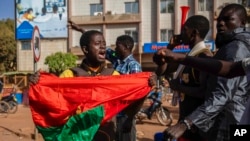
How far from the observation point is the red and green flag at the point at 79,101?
3219mm

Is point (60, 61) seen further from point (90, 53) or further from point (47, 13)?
point (90, 53)

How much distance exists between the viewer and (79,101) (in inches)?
131

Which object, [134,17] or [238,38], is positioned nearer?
[238,38]

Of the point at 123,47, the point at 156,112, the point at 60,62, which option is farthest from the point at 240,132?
the point at 60,62

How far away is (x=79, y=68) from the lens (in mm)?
3492

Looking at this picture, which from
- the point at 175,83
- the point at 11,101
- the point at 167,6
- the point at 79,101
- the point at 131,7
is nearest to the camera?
the point at 175,83

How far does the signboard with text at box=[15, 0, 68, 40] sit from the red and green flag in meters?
30.3

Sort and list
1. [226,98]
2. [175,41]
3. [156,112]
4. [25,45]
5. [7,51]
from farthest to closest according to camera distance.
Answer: [7,51] < [25,45] < [156,112] < [175,41] < [226,98]

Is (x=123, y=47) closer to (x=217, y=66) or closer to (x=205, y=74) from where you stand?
(x=205, y=74)

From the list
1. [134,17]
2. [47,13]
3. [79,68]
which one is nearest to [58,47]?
[47,13]

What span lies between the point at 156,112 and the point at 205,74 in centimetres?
847

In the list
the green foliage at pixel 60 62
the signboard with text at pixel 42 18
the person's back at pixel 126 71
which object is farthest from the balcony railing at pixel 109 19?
the person's back at pixel 126 71

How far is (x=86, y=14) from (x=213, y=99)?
30668 millimetres

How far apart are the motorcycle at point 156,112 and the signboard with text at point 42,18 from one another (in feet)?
75.8
